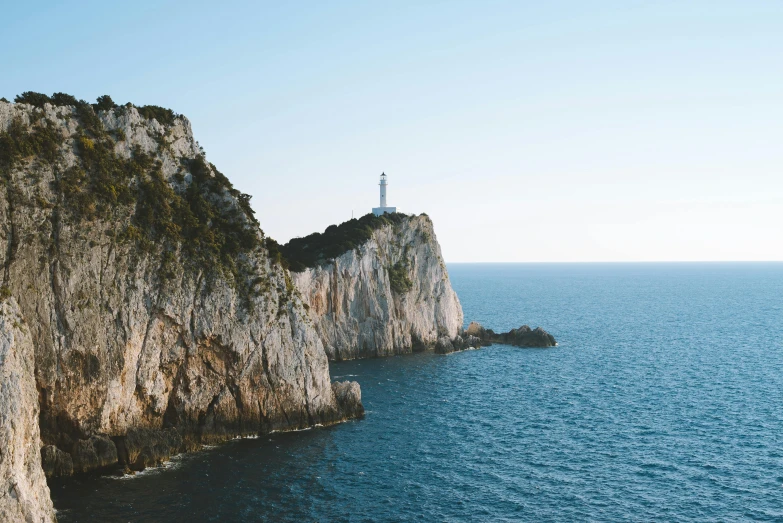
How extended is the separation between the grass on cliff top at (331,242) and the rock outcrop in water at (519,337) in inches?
908

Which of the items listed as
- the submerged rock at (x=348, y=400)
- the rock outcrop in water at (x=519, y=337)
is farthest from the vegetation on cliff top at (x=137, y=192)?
the rock outcrop in water at (x=519, y=337)

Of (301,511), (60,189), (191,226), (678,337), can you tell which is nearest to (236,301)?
(191,226)

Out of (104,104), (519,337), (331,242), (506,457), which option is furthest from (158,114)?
(519,337)

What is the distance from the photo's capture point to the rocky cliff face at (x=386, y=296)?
89.4 m

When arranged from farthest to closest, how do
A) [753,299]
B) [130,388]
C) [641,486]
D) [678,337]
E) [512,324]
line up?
[753,299], [512,324], [678,337], [130,388], [641,486]

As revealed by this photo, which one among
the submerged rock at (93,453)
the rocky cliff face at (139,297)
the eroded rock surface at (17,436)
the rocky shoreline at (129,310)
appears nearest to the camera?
the eroded rock surface at (17,436)

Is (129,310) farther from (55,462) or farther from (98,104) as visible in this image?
(98,104)

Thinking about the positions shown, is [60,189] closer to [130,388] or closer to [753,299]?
[130,388]

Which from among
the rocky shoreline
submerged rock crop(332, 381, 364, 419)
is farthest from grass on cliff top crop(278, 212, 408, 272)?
the rocky shoreline

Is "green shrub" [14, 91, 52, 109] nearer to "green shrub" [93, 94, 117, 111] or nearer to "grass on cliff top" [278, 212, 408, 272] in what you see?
"green shrub" [93, 94, 117, 111]

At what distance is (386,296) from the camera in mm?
94625

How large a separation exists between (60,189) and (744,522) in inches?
1914

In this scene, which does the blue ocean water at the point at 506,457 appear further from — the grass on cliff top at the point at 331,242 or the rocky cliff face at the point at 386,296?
the grass on cliff top at the point at 331,242

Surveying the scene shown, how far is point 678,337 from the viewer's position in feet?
369
